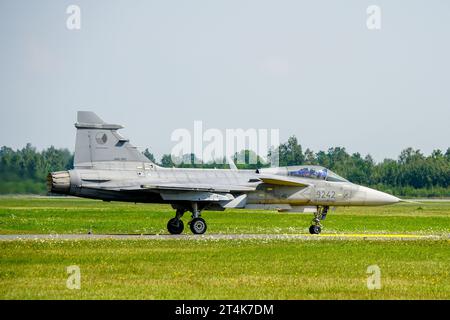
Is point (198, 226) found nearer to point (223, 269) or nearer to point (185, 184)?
point (185, 184)

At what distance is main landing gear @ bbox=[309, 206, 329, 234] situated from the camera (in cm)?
3396

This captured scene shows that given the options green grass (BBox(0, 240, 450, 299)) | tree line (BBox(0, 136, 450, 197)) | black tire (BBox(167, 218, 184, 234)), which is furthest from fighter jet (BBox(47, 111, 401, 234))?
tree line (BBox(0, 136, 450, 197))

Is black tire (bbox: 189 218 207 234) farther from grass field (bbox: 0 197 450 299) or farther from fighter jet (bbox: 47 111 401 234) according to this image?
grass field (bbox: 0 197 450 299)

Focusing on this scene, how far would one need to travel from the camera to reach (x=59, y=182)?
100ft

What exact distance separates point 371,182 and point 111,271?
257ft

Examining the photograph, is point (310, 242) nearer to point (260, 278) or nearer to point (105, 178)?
point (105, 178)

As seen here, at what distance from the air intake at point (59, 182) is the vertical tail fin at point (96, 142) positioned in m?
0.83

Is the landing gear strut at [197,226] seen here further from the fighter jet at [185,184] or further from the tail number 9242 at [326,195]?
the tail number 9242 at [326,195]

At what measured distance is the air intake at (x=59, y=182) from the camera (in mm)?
30594

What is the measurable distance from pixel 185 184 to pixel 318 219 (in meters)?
5.59

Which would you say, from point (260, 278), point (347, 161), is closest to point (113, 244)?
point (260, 278)

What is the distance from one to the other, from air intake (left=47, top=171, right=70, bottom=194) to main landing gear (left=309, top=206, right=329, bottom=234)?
9280 millimetres

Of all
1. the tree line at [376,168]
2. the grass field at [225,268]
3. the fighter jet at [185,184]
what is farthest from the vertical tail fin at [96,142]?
the tree line at [376,168]

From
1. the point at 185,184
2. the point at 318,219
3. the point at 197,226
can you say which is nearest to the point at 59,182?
the point at 185,184
